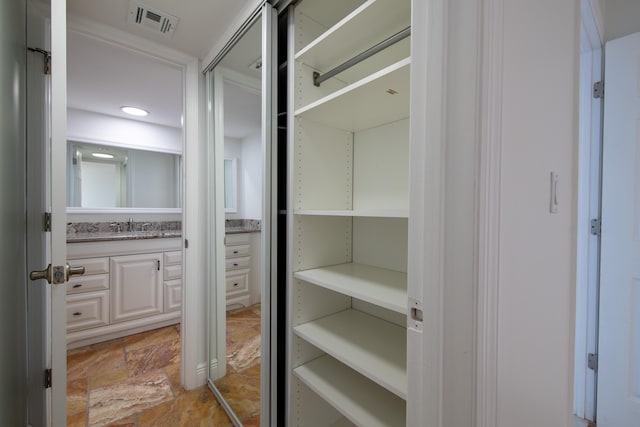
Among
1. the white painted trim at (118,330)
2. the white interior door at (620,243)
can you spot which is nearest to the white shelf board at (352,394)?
the white interior door at (620,243)

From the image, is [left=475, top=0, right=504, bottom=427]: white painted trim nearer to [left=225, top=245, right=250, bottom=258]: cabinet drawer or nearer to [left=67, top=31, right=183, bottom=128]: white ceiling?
[left=225, top=245, right=250, bottom=258]: cabinet drawer

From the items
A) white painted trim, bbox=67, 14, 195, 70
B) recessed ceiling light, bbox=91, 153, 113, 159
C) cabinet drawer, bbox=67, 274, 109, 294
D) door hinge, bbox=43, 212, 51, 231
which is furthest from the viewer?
recessed ceiling light, bbox=91, 153, 113, 159

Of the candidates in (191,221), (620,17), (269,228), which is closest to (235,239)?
(191,221)

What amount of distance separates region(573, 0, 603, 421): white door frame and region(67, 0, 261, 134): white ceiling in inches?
75.3

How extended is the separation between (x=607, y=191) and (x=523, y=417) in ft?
4.86

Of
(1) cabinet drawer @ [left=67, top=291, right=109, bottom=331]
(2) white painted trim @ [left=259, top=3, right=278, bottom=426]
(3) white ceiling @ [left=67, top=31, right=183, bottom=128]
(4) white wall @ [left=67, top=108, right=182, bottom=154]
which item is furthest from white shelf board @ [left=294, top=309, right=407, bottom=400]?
(4) white wall @ [left=67, top=108, right=182, bottom=154]

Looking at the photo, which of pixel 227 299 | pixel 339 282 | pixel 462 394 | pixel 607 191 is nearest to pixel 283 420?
pixel 339 282

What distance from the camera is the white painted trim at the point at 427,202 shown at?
0.57 metres

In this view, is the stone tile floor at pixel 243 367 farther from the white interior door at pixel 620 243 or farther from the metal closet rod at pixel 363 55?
the white interior door at pixel 620 243

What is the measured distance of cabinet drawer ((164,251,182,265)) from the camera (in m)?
2.70

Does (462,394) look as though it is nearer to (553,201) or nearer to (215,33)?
(553,201)

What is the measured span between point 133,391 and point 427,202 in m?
2.26

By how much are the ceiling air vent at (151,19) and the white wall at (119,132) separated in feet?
6.79

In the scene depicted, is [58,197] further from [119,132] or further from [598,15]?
[119,132]
